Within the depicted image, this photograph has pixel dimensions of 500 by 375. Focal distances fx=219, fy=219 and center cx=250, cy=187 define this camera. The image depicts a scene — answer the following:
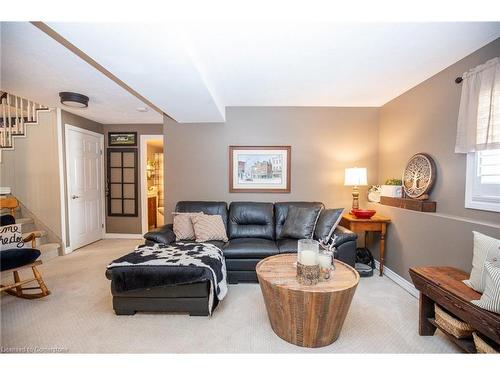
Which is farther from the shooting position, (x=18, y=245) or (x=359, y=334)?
(x=18, y=245)

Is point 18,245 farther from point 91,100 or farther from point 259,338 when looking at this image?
point 259,338

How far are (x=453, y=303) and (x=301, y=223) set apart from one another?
1678 millimetres

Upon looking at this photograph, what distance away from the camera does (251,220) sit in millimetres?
3203

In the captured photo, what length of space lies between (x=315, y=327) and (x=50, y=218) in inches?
168

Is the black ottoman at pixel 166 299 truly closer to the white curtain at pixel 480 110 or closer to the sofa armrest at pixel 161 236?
the sofa armrest at pixel 161 236

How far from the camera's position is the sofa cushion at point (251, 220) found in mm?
3109

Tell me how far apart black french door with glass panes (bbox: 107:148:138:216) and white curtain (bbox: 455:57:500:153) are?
5.08m

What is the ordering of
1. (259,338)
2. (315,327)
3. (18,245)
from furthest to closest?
1. (18,245)
2. (259,338)
3. (315,327)

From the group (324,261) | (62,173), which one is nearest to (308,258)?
(324,261)

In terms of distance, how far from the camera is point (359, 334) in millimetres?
1749

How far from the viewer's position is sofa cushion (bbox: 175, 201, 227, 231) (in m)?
3.21

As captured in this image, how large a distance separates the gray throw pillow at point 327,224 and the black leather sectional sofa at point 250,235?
13mm

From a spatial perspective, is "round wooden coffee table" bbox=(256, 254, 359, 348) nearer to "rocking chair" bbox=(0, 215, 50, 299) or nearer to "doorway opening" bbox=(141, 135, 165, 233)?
"rocking chair" bbox=(0, 215, 50, 299)
